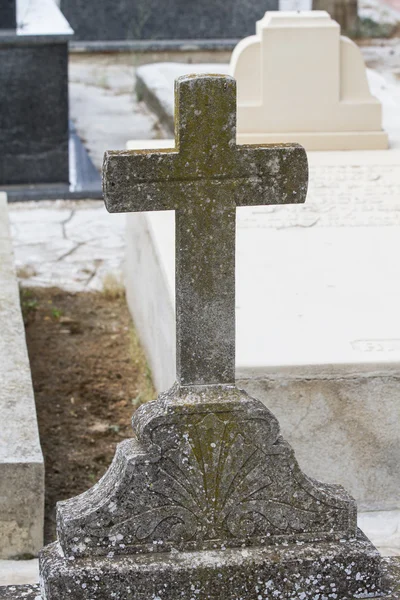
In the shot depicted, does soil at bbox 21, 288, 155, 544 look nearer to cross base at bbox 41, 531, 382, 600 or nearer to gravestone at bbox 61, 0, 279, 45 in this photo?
cross base at bbox 41, 531, 382, 600

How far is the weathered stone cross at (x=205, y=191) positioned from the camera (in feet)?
7.88

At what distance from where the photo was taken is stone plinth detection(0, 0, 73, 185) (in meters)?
7.09

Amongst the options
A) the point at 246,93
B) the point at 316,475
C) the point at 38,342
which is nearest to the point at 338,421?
the point at 316,475

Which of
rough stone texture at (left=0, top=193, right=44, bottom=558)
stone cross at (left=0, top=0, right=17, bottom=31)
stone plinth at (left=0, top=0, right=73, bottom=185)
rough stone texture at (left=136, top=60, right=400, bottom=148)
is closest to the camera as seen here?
→ rough stone texture at (left=0, top=193, right=44, bottom=558)

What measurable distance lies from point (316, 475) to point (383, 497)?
22cm

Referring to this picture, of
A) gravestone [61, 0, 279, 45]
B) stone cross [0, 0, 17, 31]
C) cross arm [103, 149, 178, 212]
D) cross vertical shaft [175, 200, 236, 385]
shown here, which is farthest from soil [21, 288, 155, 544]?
gravestone [61, 0, 279, 45]

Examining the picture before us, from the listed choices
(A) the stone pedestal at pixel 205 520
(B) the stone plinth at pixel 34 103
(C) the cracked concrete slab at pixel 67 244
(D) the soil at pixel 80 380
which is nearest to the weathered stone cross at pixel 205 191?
(A) the stone pedestal at pixel 205 520

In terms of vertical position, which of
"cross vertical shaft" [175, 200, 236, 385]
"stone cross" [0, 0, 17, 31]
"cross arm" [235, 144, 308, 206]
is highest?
"cross arm" [235, 144, 308, 206]

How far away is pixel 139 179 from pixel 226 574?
81 cm

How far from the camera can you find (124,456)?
8.18ft

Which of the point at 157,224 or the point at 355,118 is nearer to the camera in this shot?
the point at 157,224

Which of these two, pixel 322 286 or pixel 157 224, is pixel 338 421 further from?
pixel 157 224

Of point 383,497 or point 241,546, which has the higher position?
point 241,546

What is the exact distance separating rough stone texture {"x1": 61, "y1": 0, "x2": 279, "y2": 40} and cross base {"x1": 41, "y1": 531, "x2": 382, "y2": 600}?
9.14m
